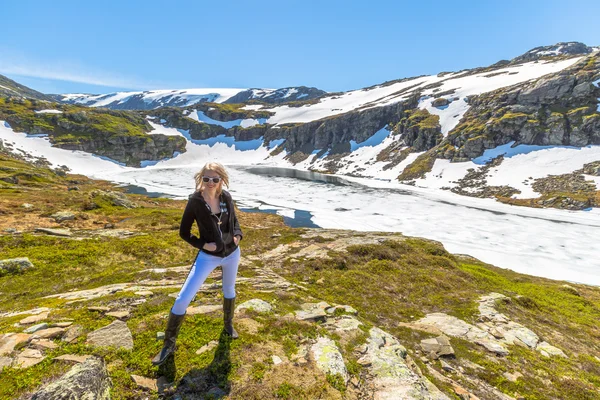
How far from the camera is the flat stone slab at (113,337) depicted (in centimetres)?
578

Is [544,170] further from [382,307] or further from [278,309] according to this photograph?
[278,309]

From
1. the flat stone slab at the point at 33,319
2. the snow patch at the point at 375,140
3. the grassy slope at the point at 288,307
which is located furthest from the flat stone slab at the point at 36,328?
the snow patch at the point at 375,140

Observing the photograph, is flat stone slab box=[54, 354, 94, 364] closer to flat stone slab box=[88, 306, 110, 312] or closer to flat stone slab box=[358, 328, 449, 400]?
flat stone slab box=[88, 306, 110, 312]

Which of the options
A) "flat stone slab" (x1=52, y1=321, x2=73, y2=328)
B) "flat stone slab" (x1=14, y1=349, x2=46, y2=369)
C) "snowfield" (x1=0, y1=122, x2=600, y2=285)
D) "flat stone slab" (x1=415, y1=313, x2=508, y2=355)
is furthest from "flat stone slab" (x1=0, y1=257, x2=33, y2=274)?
"snowfield" (x1=0, y1=122, x2=600, y2=285)

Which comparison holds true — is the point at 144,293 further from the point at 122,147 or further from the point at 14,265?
the point at 122,147

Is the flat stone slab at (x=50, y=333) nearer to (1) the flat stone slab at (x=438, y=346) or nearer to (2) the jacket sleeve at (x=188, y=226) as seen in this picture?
(2) the jacket sleeve at (x=188, y=226)

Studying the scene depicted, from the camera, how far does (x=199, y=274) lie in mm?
5828

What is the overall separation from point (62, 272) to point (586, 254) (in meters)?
52.7

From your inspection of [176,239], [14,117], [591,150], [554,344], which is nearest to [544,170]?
[591,150]

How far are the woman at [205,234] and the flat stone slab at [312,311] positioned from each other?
3687 millimetres

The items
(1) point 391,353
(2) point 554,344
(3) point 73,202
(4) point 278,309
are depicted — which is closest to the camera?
(1) point 391,353

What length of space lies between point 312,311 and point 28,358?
22.4 ft

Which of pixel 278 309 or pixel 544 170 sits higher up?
pixel 544 170

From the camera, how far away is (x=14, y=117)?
170m
